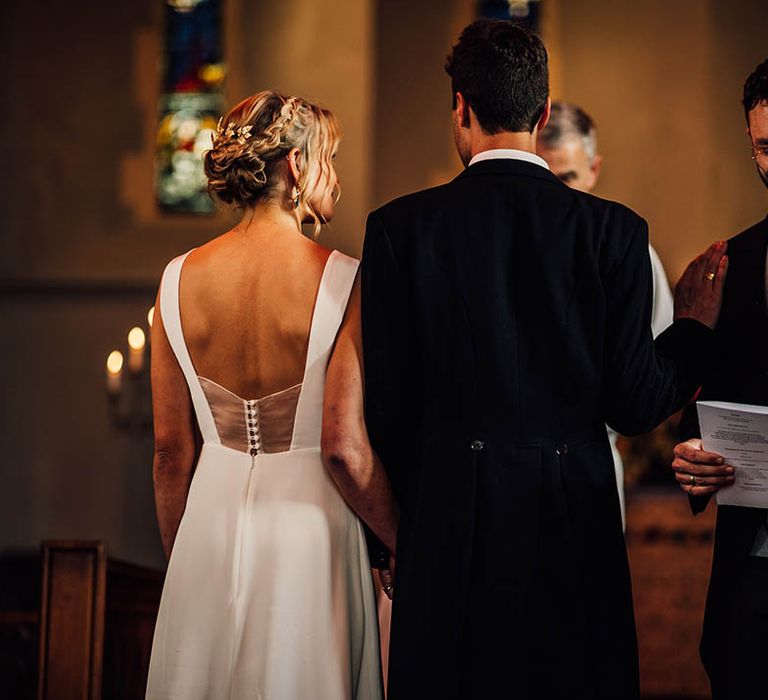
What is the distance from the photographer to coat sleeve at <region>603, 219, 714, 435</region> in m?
2.54

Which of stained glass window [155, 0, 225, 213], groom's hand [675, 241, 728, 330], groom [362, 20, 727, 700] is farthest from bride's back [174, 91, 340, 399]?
stained glass window [155, 0, 225, 213]

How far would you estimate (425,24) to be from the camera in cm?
1008

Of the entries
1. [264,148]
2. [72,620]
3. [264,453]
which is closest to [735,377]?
[264,453]

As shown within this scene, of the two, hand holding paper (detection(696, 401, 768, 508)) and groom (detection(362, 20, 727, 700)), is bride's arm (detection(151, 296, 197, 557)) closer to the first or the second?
groom (detection(362, 20, 727, 700))

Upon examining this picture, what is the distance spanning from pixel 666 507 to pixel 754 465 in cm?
453

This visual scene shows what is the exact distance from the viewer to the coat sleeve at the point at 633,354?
100 inches

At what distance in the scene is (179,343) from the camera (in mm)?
2867

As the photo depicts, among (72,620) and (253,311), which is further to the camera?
(72,620)

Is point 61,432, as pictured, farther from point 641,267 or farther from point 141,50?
point 641,267

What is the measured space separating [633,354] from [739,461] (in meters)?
0.33

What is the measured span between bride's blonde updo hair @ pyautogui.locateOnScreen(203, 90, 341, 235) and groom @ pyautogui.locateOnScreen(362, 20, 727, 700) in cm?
35

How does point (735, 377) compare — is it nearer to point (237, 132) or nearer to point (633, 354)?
point (633, 354)

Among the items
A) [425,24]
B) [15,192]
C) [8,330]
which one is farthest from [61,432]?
[425,24]

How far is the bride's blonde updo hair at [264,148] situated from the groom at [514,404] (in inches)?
13.6
